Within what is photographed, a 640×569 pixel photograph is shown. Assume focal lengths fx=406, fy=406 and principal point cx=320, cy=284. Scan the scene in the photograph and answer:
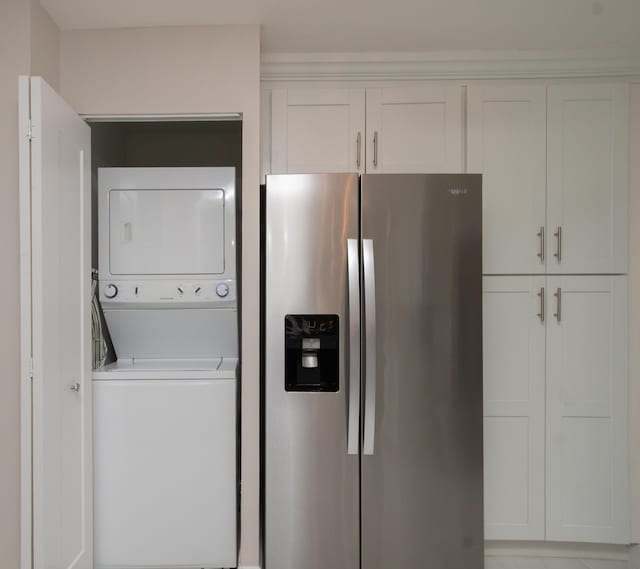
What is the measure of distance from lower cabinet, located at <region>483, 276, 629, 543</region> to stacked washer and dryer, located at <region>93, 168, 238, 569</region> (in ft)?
4.32

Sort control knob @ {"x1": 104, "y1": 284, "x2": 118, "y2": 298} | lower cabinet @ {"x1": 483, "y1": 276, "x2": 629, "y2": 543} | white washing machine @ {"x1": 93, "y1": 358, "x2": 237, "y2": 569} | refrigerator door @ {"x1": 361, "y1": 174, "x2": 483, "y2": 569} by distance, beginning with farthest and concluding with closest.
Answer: lower cabinet @ {"x1": 483, "y1": 276, "x2": 629, "y2": 543}, control knob @ {"x1": 104, "y1": 284, "x2": 118, "y2": 298}, white washing machine @ {"x1": 93, "y1": 358, "x2": 237, "y2": 569}, refrigerator door @ {"x1": 361, "y1": 174, "x2": 483, "y2": 569}

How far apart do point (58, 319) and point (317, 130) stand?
4.80 feet

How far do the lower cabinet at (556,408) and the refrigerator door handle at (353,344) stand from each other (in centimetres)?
78

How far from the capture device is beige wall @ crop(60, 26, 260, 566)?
73.4 inches

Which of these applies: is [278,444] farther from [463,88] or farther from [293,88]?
[463,88]

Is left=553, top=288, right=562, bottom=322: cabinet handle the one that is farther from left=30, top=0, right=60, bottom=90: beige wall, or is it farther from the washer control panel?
left=30, top=0, right=60, bottom=90: beige wall

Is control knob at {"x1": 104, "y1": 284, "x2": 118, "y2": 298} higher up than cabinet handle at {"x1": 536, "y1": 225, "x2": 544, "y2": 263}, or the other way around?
cabinet handle at {"x1": 536, "y1": 225, "x2": 544, "y2": 263}

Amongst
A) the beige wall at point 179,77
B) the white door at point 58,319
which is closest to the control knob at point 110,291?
the white door at point 58,319

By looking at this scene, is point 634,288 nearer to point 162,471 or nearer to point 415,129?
point 415,129

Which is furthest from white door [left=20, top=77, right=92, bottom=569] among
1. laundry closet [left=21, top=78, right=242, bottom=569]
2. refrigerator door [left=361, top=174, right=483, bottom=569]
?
refrigerator door [left=361, top=174, right=483, bottom=569]

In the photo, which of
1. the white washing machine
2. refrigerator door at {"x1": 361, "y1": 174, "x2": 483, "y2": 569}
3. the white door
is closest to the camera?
the white door

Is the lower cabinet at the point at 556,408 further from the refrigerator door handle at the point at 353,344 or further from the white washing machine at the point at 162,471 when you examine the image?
the white washing machine at the point at 162,471

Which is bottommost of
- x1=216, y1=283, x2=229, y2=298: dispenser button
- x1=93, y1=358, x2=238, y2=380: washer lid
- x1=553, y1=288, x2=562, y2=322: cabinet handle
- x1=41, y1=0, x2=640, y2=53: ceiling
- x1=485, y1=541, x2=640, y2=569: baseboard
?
x1=485, y1=541, x2=640, y2=569: baseboard

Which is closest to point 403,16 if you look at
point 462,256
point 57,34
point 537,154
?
point 537,154
